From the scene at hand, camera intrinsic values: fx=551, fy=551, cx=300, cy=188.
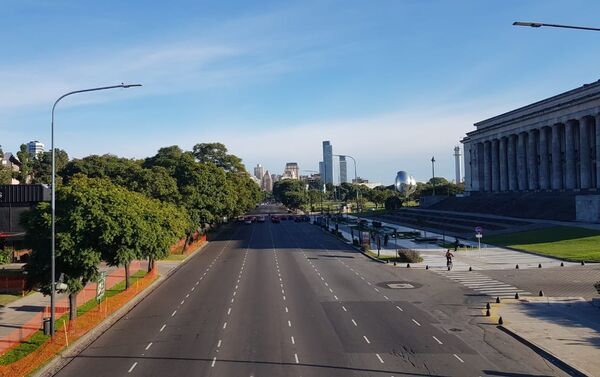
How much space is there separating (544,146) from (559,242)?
155ft

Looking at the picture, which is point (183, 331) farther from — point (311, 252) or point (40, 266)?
point (311, 252)

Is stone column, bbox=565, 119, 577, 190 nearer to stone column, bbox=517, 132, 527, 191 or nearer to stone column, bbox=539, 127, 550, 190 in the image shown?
stone column, bbox=539, 127, 550, 190

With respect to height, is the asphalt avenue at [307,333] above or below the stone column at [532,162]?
below

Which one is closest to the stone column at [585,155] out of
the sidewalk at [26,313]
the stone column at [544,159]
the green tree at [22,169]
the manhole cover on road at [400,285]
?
the stone column at [544,159]

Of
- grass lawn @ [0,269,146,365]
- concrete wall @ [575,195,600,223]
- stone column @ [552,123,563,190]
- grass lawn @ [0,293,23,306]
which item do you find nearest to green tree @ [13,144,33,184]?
grass lawn @ [0,293,23,306]

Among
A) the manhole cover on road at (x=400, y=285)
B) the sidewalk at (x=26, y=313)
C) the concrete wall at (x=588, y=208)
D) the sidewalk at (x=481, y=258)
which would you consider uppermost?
the concrete wall at (x=588, y=208)

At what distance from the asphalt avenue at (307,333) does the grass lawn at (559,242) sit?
52.5 ft

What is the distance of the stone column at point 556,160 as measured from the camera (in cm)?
9225

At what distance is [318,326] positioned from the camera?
81.0 ft

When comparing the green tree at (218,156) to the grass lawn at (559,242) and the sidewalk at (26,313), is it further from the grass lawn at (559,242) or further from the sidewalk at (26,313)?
the sidewalk at (26,313)

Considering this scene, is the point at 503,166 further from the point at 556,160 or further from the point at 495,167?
the point at 556,160

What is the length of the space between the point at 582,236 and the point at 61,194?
1994 inches

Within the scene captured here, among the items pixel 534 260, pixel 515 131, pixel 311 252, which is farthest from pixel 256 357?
pixel 515 131

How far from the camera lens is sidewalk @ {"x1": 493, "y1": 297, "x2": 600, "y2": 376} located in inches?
766
